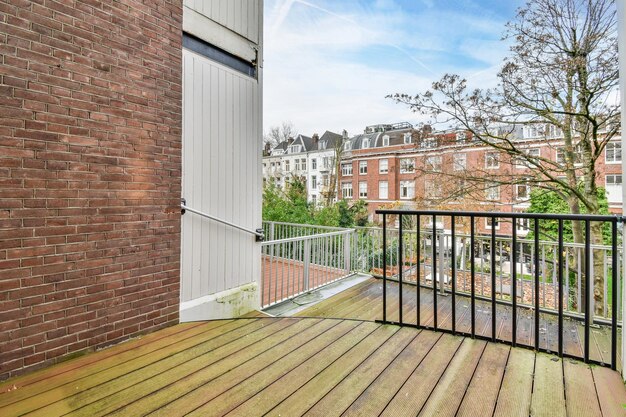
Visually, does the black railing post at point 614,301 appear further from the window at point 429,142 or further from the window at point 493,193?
the window at point 493,193

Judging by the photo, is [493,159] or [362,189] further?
[362,189]

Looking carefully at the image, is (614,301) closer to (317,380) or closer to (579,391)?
(579,391)

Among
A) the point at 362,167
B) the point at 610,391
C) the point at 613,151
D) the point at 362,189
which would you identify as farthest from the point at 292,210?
the point at 362,167

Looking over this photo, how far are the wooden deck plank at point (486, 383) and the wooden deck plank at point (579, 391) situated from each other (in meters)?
0.32

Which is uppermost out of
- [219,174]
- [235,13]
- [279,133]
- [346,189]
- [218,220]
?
[279,133]

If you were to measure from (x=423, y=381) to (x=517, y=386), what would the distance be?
52cm

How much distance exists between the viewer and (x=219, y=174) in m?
3.38

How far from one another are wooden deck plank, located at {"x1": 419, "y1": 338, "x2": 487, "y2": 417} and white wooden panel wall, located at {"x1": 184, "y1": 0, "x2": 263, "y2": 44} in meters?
3.76

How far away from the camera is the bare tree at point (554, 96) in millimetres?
5992

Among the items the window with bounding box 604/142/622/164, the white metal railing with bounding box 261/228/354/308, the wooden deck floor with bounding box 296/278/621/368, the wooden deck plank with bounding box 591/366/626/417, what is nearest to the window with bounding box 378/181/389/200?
Result: the window with bounding box 604/142/622/164

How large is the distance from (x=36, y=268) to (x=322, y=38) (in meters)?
9.90

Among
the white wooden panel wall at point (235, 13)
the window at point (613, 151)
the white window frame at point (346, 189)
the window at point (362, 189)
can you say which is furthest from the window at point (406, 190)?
the white wooden panel wall at point (235, 13)

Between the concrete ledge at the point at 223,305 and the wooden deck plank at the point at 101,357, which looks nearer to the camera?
the wooden deck plank at the point at 101,357

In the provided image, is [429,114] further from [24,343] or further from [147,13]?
[24,343]
